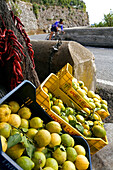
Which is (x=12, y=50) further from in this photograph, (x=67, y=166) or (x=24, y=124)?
(x=67, y=166)

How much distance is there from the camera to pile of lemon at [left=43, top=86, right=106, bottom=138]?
2239 millimetres

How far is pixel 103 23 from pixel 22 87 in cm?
1601

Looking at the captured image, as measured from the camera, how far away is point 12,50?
1.90 metres

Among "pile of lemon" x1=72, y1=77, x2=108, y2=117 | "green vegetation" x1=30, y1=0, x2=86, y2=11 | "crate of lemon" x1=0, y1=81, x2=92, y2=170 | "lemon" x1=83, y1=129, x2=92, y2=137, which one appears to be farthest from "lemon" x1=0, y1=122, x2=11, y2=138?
"green vegetation" x1=30, y1=0, x2=86, y2=11

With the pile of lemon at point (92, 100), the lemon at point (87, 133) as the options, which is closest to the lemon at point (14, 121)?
the lemon at point (87, 133)

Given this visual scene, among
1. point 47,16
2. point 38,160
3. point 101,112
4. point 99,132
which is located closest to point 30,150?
point 38,160

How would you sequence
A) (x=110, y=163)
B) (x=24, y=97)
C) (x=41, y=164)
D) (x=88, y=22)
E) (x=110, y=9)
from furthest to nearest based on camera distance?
1. (x=88, y=22)
2. (x=110, y=9)
3. (x=110, y=163)
4. (x=24, y=97)
5. (x=41, y=164)

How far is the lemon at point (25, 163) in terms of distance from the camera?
131cm

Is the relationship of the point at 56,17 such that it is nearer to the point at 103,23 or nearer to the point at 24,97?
the point at 103,23

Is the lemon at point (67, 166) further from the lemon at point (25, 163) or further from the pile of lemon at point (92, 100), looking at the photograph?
the pile of lemon at point (92, 100)

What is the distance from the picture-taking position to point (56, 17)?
41.6 metres

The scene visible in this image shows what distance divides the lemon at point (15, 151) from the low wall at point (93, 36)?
402 inches

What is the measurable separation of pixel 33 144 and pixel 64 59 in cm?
222

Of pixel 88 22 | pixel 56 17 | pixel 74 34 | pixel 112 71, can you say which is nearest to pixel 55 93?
pixel 112 71
